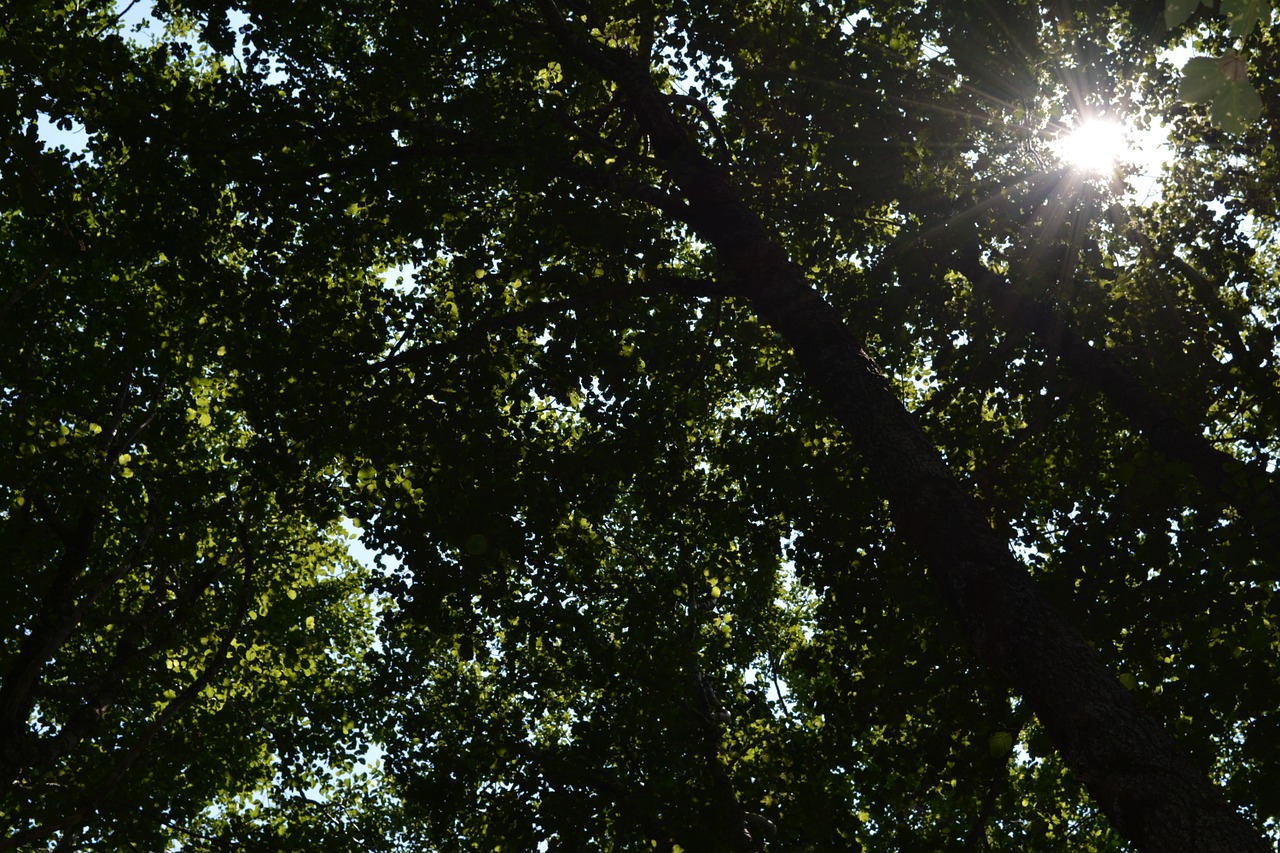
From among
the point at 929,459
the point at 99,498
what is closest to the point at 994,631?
the point at 929,459

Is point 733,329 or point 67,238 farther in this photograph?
point 733,329

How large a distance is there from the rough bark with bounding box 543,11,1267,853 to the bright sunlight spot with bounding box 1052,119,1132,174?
456 centimetres

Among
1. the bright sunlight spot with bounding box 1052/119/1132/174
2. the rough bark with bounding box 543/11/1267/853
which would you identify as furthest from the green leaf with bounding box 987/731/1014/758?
the bright sunlight spot with bounding box 1052/119/1132/174

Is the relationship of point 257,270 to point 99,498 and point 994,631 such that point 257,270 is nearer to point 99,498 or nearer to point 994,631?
point 99,498

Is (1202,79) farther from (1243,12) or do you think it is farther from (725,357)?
(725,357)

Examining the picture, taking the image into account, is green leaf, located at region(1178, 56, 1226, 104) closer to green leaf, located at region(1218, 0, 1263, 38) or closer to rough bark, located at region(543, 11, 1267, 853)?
green leaf, located at region(1218, 0, 1263, 38)

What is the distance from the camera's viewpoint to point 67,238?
27.0 ft

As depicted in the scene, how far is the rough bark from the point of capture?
350cm

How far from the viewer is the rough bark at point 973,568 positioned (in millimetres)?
3500

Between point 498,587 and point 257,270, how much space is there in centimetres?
427

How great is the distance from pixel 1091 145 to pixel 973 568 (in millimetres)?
7207

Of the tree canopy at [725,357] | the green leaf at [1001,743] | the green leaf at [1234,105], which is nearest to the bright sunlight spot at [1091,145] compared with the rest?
the tree canopy at [725,357]

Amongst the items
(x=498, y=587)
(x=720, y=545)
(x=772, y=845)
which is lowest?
(x=772, y=845)

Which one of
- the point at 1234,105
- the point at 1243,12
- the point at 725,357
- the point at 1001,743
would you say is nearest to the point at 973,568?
the point at 1001,743
